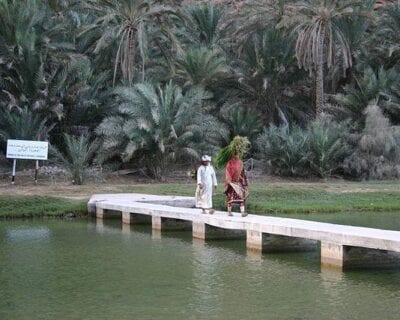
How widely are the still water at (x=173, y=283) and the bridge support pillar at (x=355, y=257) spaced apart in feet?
1.10

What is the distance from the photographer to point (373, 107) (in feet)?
96.1

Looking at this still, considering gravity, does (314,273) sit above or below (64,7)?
below

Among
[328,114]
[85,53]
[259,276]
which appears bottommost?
[259,276]

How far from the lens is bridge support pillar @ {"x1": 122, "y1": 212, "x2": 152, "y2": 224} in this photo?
17.6 meters

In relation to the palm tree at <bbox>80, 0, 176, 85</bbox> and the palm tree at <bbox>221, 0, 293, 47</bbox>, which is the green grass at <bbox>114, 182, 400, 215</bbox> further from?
the palm tree at <bbox>221, 0, 293, 47</bbox>

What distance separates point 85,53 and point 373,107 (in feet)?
45.2

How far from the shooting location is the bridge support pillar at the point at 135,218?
694 inches

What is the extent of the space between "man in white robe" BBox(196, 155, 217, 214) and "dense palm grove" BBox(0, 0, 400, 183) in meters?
8.79

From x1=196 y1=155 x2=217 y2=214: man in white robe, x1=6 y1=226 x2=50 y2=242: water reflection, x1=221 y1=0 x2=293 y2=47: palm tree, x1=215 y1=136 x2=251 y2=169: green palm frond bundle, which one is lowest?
x1=6 y1=226 x2=50 y2=242: water reflection

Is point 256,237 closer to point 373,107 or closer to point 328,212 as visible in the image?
point 328,212

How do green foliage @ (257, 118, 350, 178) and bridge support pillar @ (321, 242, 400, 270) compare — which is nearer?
bridge support pillar @ (321, 242, 400, 270)

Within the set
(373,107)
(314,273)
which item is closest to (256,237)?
(314,273)

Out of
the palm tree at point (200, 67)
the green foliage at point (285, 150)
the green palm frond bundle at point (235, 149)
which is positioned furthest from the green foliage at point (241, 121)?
the green palm frond bundle at point (235, 149)

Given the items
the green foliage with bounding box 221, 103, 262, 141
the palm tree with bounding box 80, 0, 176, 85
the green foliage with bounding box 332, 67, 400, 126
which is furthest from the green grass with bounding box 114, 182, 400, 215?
the green foliage with bounding box 221, 103, 262, 141
